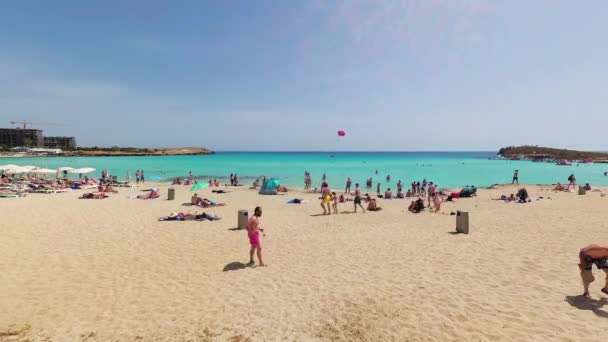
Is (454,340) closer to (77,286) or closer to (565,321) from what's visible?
(565,321)

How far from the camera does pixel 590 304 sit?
240 inches

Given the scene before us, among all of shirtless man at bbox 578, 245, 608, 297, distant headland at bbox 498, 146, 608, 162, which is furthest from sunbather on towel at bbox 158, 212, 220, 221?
distant headland at bbox 498, 146, 608, 162

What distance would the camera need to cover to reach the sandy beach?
210 inches

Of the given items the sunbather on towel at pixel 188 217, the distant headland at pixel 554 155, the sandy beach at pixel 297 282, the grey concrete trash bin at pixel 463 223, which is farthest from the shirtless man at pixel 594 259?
the distant headland at pixel 554 155

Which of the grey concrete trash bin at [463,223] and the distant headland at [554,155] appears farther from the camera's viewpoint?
the distant headland at [554,155]

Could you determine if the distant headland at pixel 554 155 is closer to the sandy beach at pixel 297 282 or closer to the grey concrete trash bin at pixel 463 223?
the grey concrete trash bin at pixel 463 223

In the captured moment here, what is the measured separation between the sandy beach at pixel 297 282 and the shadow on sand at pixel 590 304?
32 mm

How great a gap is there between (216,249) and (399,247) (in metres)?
5.52

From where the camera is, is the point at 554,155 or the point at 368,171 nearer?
the point at 368,171

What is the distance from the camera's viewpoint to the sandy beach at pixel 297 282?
5340 millimetres

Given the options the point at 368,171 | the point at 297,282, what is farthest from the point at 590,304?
the point at 368,171

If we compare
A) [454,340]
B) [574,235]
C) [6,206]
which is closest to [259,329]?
[454,340]

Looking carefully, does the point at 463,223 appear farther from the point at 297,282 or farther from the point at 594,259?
the point at 297,282

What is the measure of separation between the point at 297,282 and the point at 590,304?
5484 mm
